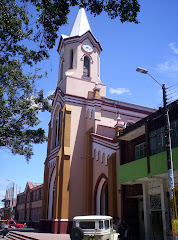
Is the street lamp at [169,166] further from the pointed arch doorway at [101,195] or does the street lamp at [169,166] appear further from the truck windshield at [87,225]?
the pointed arch doorway at [101,195]

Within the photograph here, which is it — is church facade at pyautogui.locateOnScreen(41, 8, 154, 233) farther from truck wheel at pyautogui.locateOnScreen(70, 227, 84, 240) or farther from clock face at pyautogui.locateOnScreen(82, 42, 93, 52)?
truck wheel at pyautogui.locateOnScreen(70, 227, 84, 240)

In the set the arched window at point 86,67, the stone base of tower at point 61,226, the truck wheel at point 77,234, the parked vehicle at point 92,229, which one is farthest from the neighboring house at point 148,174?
the arched window at point 86,67

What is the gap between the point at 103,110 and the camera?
26.2 m

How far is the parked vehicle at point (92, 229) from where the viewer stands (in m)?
12.4

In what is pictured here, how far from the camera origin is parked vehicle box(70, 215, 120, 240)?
12359 mm

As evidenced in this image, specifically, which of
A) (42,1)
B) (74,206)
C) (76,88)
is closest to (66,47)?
(76,88)

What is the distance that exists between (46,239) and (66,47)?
21.2 meters

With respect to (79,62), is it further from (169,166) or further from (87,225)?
(169,166)

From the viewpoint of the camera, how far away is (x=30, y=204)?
44.6m

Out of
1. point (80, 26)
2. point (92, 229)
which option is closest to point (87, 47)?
point (80, 26)

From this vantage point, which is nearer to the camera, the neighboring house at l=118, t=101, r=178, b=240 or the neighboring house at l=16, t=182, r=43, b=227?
the neighboring house at l=118, t=101, r=178, b=240

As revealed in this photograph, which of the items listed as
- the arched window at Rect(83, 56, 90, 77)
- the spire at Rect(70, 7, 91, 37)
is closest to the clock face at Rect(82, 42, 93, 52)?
the arched window at Rect(83, 56, 90, 77)

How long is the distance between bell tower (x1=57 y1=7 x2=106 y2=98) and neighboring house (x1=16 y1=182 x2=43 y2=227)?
20853 mm

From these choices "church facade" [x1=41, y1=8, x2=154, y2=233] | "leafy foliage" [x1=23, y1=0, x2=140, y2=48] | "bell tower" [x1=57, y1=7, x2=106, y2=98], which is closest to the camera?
"leafy foliage" [x1=23, y1=0, x2=140, y2=48]
